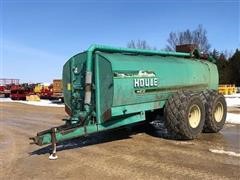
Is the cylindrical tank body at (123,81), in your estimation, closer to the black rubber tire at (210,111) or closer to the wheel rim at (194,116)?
the black rubber tire at (210,111)

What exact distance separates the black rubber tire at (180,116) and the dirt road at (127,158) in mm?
266

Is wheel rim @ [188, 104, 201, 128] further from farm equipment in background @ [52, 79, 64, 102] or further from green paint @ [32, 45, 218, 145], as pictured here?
farm equipment in background @ [52, 79, 64, 102]

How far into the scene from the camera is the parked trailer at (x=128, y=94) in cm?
852

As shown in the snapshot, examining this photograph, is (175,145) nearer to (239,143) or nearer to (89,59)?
(239,143)

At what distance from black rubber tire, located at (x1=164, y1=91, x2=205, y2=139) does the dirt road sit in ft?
0.87

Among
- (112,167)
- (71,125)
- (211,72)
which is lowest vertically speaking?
(112,167)

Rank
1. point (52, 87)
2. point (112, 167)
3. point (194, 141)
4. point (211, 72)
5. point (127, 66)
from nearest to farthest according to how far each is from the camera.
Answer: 1. point (112, 167)
2. point (127, 66)
3. point (194, 141)
4. point (211, 72)
5. point (52, 87)

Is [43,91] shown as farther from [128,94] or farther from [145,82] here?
[128,94]

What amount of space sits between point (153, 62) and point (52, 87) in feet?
77.1

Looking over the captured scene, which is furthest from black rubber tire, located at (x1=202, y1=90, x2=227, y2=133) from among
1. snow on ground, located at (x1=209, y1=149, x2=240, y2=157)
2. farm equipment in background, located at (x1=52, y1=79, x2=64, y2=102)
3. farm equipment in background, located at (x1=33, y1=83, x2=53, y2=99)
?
farm equipment in background, located at (x1=33, y1=83, x2=53, y2=99)

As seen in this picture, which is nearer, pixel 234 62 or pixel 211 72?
pixel 211 72

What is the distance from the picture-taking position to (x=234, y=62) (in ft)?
157

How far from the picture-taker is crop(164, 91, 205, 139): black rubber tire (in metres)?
9.52

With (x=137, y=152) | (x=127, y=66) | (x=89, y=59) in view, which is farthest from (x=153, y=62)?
(x=137, y=152)
